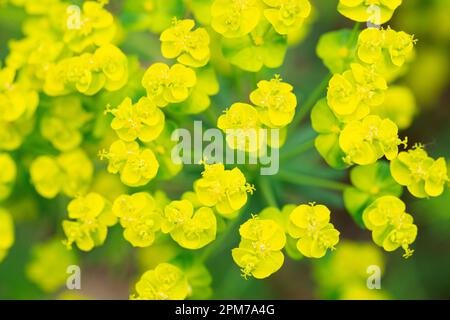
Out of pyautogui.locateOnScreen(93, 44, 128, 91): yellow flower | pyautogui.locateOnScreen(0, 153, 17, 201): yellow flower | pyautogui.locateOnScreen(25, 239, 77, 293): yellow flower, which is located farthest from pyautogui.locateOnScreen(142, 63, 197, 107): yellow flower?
pyautogui.locateOnScreen(25, 239, 77, 293): yellow flower

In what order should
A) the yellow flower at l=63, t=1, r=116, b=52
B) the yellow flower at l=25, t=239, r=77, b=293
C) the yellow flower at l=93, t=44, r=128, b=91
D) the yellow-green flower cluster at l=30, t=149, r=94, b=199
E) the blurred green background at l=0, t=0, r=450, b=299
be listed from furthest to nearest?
1. the yellow flower at l=25, t=239, r=77, b=293
2. the blurred green background at l=0, t=0, r=450, b=299
3. the yellow-green flower cluster at l=30, t=149, r=94, b=199
4. the yellow flower at l=63, t=1, r=116, b=52
5. the yellow flower at l=93, t=44, r=128, b=91

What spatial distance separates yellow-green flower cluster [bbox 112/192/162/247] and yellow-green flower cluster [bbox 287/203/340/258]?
1.68 feet

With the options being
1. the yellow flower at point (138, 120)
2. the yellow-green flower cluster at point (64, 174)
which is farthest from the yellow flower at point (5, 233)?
the yellow flower at point (138, 120)

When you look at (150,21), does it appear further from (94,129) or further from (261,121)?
(261,121)

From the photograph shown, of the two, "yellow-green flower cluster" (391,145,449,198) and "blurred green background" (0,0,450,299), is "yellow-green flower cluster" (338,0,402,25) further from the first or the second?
"blurred green background" (0,0,450,299)

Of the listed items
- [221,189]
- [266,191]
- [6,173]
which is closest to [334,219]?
[266,191]

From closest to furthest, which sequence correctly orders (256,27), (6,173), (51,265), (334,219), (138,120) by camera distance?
(138,120) < (256,27) < (6,173) < (51,265) < (334,219)

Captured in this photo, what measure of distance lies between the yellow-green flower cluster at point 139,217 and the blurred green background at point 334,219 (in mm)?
548

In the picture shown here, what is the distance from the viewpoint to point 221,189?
8.07 ft

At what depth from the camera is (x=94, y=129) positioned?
9.54 feet

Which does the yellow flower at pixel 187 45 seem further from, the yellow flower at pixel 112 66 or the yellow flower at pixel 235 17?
the yellow flower at pixel 112 66

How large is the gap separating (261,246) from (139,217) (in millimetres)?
470

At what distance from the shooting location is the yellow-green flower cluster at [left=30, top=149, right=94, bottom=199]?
301 cm

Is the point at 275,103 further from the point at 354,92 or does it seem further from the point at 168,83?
the point at 168,83
